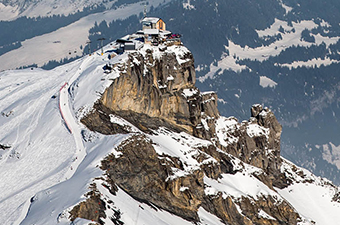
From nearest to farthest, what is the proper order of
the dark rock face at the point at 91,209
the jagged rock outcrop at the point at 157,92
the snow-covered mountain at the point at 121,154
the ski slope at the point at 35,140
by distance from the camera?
the dark rock face at the point at 91,209, the snow-covered mountain at the point at 121,154, the ski slope at the point at 35,140, the jagged rock outcrop at the point at 157,92

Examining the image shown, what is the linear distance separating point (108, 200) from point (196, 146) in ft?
251

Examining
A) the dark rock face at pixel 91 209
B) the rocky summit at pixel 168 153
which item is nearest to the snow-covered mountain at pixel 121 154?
the dark rock face at pixel 91 209

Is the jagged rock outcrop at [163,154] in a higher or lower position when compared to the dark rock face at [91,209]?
lower

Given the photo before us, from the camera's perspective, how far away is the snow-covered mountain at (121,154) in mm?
102938

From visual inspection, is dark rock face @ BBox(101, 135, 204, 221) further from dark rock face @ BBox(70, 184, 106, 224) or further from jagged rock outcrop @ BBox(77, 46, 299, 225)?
dark rock face @ BBox(70, 184, 106, 224)

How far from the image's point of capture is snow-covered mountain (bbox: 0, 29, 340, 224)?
102938mm

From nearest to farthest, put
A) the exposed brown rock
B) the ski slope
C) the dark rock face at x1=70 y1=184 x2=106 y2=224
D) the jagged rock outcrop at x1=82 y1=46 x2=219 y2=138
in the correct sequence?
1. the dark rock face at x1=70 y1=184 x2=106 y2=224
2. the ski slope
3. the exposed brown rock
4. the jagged rock outcrop at x1=82 y1=46 x2=219 y2=138

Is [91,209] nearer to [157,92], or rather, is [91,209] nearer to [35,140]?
[35,140]

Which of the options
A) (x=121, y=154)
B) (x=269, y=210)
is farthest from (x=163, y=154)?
(x=269, y=210)

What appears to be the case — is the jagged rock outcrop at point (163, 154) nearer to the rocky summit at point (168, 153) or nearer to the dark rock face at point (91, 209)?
the rocky summit at point (168, 153)

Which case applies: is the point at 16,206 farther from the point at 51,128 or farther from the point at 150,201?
the point at 51,128

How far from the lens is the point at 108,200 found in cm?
9700

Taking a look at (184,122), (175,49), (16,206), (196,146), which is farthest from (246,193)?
(16,206)

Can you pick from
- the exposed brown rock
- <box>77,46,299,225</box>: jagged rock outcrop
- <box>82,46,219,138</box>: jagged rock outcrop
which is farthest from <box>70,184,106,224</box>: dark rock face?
the exposed brown rock
